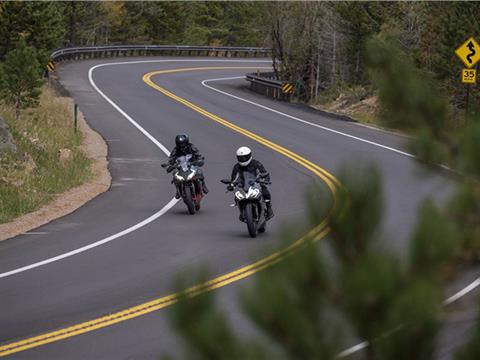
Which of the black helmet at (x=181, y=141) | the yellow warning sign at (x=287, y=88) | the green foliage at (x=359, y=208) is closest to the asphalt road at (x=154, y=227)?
the green foliage at (x=359, y=208)

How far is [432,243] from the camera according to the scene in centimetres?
306

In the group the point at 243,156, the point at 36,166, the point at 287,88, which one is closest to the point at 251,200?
the point at 243,156

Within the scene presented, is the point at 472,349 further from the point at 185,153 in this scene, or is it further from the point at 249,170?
the point at 185,153

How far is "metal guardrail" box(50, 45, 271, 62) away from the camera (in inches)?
2717

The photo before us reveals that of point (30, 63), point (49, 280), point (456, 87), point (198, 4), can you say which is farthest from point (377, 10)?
point (198, 4)

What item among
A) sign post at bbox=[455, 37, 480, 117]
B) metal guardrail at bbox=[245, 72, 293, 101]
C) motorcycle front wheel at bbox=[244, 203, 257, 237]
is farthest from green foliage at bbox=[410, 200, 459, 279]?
metal guardrail at bbox=[245, 72, 293, 101]

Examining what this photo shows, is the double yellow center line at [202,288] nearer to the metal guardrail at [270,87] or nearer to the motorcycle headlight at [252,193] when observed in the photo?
the motorcycle headlight at [252,193]

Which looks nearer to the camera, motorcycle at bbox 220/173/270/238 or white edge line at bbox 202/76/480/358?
white edge line at bbox 202/76/480/358

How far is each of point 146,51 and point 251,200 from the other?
62834 millimetres

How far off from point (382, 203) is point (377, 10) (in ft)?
151

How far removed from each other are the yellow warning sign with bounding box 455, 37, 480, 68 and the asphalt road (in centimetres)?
349

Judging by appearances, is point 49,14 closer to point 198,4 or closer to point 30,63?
point 30,63

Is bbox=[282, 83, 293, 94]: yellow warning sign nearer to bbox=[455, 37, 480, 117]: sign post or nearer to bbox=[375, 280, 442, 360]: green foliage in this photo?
bbox=[455, 37, 480, 117]: sign post

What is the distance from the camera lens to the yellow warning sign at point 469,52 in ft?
88.3
